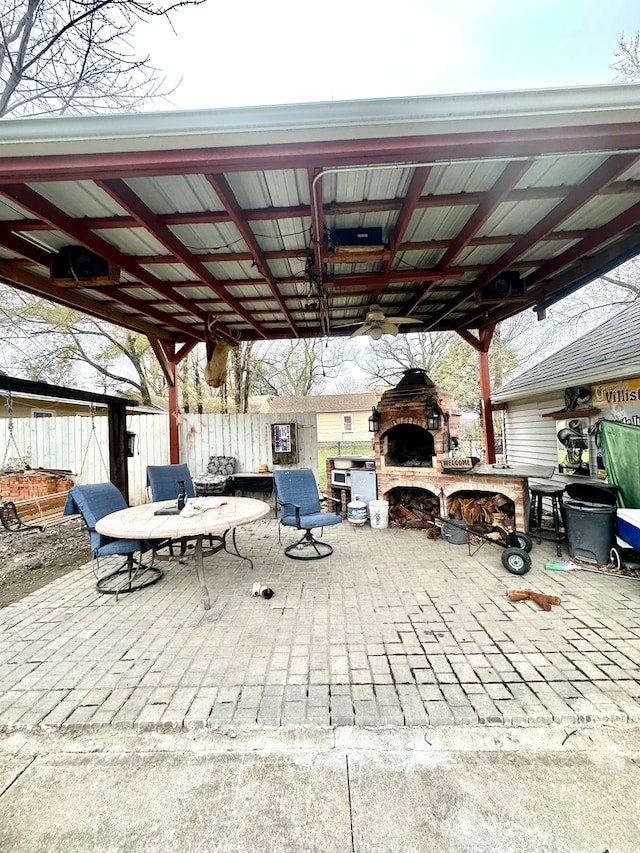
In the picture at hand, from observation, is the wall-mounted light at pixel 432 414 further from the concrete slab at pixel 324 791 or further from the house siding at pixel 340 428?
the house siding at pixel 340 428

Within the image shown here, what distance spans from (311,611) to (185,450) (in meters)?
5.28

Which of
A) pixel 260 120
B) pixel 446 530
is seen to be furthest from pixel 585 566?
pixel 260 120

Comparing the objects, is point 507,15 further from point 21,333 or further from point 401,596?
point 21,333

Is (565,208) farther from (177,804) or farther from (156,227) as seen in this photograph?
(177,804)

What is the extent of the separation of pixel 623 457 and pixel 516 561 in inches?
76.1

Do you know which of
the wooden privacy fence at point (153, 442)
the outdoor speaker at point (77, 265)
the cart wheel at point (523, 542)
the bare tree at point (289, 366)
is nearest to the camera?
the outdoor speaker at point (77, 265)

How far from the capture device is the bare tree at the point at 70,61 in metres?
4.35

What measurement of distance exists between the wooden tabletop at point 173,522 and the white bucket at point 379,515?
223cm

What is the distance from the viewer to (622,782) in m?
1.52

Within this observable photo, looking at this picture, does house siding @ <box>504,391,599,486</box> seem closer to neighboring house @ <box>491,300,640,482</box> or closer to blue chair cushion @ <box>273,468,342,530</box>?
neighboring house @ <box>491,300,640,482</box>

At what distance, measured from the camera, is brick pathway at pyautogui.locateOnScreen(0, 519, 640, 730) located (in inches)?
75.8

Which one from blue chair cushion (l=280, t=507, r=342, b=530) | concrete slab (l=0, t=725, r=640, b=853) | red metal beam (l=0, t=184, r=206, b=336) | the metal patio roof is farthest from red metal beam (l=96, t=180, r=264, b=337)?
concrete slab (l=0, t=725, r=640, b=853)

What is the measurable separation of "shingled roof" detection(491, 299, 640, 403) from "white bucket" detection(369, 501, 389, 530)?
3015 mm

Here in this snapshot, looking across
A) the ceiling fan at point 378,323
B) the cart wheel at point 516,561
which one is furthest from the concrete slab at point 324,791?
the ceiling fan at point 378,323
